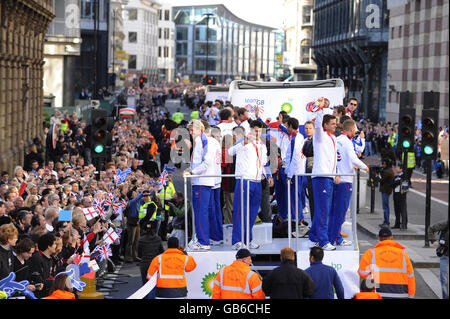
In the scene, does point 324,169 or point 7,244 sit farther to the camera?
point 324,169

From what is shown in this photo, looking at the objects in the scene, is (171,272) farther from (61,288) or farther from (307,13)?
(307,13)

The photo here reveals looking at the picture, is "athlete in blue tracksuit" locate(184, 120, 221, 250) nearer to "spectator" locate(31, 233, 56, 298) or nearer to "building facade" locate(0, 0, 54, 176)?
"spectator" locate(31, 233, 56, 298)

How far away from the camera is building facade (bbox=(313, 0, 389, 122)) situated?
2817 inches

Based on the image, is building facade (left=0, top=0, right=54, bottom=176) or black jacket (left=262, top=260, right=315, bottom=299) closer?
black jacket (left=262, top=260, right=315, bottom=299)

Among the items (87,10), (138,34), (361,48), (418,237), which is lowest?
(418,237)

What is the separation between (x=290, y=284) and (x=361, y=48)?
6497 cm

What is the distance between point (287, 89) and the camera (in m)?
24.3

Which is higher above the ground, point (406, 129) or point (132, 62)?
point (132, 62)

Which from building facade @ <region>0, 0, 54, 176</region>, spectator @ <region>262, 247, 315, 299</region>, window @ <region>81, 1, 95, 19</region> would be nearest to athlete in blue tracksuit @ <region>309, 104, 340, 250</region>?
spectator @ <region>262, 247, 315, 299</region>

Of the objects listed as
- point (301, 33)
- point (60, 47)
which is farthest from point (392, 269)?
point (301, 33)

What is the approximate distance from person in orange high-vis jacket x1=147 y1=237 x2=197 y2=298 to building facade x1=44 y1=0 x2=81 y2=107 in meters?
46.5

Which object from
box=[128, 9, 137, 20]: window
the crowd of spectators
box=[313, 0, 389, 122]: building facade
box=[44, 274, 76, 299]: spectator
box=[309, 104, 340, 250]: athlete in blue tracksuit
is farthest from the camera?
box=[128, 9, 137, 20]: window

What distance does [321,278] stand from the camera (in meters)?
11.5

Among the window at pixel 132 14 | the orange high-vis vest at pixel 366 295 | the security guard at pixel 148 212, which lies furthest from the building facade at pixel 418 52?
the window at pixel 132 14
